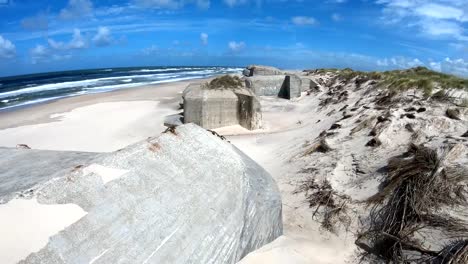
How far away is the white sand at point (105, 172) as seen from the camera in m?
2.83

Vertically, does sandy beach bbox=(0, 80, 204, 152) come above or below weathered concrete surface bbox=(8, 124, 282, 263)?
below

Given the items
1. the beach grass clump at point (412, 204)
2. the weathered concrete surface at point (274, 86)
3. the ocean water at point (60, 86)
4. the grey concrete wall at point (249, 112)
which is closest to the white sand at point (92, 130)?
the grey concrete wall at point (249, 112)

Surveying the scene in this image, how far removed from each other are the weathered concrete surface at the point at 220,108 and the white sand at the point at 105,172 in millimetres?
7901

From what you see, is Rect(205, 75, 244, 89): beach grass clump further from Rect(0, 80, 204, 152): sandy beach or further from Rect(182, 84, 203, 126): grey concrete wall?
Rect(0, 80, 204, 152): sandy beach

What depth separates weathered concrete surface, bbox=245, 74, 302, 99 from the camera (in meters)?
18.3

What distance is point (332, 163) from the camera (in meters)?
6.02

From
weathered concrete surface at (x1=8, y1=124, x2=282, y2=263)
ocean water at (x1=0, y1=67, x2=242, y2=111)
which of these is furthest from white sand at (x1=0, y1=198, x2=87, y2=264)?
ocean water at (x1=0, y1=67, x2=242, y2=111)

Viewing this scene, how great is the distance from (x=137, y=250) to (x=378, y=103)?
902 centimetres

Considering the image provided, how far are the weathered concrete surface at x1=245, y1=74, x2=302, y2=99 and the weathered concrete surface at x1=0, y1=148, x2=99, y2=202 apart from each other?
1551 centimetres

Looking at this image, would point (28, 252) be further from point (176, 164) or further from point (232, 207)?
point (232, 207)

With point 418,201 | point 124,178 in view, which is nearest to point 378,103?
point 418,201

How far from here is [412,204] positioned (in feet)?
13.2

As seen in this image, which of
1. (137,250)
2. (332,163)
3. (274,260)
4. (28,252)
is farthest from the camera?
(332,163)

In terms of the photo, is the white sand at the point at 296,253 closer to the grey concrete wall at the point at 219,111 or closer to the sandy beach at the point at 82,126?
the sandy beach at the point at 82,126
